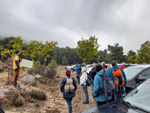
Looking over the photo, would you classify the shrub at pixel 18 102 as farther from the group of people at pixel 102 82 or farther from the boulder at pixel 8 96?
the group of people at pixel 102 82

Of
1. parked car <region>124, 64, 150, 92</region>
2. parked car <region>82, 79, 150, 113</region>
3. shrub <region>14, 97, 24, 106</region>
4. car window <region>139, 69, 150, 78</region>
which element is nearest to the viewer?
parked car <region>82, 79, 150, 113</region>

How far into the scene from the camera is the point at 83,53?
18.2 meters

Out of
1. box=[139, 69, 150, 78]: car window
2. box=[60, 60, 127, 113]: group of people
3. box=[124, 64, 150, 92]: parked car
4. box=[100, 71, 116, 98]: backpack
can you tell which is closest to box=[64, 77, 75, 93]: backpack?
box=[60, 60, 127, 113]: group of people

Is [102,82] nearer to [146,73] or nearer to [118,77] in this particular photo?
[118,77]

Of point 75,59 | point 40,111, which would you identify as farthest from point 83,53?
point 75,59

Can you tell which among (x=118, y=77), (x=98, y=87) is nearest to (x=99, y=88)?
(x=98, y=87)

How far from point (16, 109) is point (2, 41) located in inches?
1910

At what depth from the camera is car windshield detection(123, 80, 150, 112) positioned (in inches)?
88.8

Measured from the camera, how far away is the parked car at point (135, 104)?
2.18m

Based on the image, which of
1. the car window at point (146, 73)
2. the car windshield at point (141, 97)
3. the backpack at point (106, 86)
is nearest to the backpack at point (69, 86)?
the backpack at point (106, 86)

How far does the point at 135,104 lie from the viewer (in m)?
2.37

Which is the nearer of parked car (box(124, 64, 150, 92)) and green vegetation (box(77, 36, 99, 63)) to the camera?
parked car (box(124, 64, 150, 92))

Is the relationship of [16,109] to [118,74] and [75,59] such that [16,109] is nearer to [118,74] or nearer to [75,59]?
[118,74]

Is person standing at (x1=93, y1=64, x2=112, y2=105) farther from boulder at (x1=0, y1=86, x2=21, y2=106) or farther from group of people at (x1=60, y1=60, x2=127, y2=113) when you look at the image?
boulder at (x1=0, y1=86, x2=21, y2=106)
